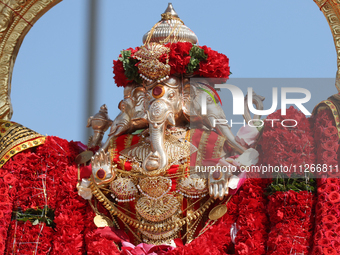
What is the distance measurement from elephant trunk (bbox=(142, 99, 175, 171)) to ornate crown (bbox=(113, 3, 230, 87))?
27cm

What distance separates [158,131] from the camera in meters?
6.73

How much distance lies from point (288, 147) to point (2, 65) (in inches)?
115

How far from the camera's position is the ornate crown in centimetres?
677

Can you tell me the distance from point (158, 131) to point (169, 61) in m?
0.64

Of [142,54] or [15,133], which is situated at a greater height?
[142,54]

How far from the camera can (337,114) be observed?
20.7 feet

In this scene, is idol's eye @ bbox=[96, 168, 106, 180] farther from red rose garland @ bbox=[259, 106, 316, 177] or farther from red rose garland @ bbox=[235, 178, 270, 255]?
red rose garland @ bbox=[259, 106, 316, 177]

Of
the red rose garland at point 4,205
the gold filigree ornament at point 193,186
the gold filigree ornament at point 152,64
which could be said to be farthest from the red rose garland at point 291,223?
the red rose garland at point 4,205

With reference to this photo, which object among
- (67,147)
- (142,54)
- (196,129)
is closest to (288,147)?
(196,129)

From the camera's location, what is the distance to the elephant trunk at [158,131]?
6641 millimetres

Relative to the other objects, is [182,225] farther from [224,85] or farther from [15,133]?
[15,133]

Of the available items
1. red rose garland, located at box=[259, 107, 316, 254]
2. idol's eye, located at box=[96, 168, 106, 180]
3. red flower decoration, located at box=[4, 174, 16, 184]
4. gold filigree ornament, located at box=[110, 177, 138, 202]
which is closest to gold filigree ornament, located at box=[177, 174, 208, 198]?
gold filigree ornament, located at box=[110, 177, 138, 202]

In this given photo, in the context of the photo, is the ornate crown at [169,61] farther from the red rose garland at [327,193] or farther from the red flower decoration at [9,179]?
the red flower decoration at [9,179]

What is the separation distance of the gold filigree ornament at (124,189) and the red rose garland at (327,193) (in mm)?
1641
